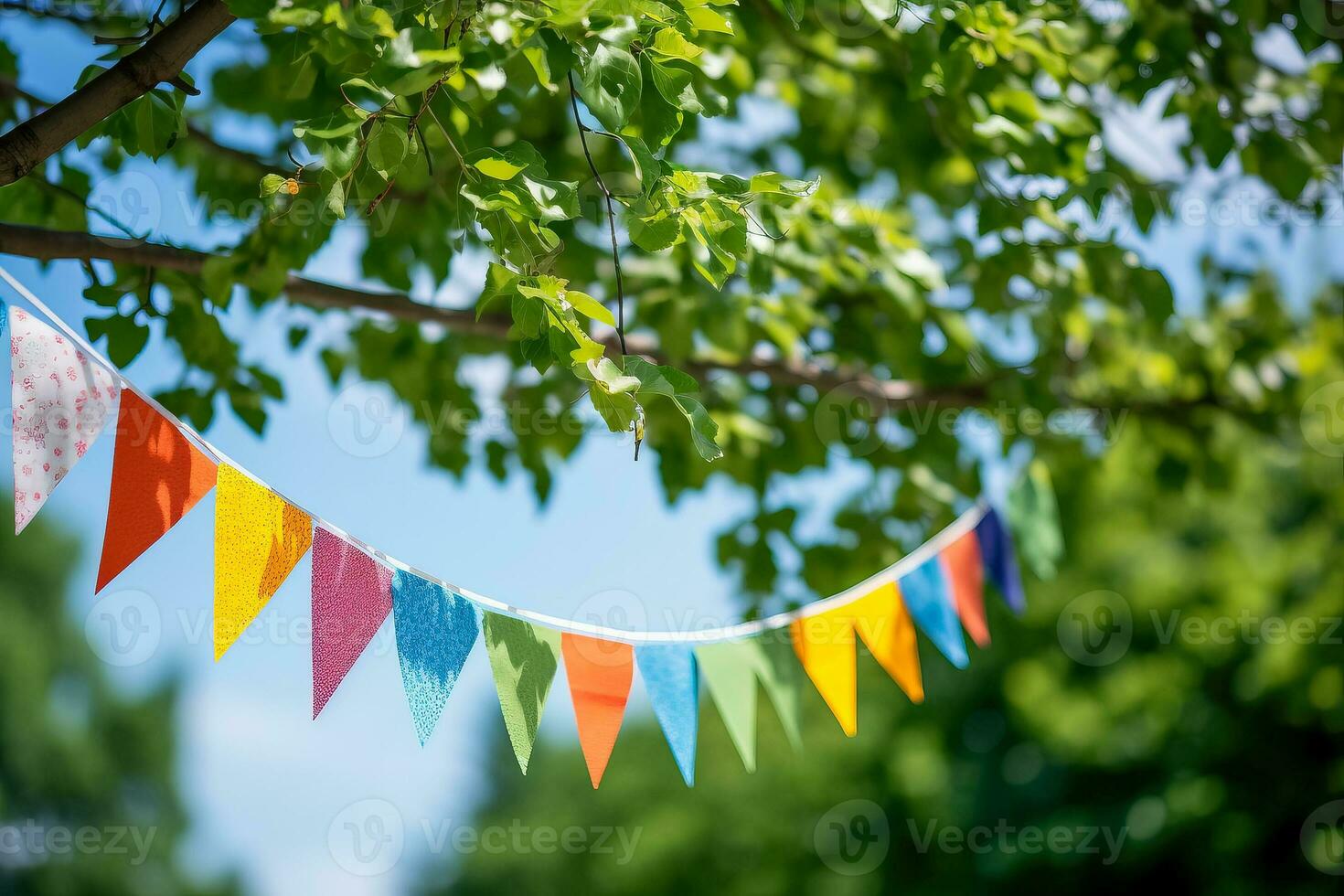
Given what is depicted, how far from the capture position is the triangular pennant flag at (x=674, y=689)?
2211 mm

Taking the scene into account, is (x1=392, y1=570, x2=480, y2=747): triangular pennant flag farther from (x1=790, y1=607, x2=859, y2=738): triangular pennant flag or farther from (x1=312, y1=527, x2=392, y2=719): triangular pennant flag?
(x1=790, y1=607, x2=859, y2=738): triangular pennant flag

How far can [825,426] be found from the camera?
3166mm

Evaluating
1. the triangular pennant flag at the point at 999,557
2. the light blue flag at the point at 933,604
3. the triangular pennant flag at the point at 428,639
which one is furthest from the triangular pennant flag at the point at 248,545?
the triangular pennant flag at the point at 999,557

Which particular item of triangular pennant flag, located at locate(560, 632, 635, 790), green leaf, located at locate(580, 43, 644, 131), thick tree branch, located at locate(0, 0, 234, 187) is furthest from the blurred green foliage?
green leaf, located at locate(580, 43, 644, 131)

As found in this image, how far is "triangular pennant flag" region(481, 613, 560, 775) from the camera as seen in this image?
75.5 inches

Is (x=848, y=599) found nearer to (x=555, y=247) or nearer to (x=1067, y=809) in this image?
(x=555, y=247)

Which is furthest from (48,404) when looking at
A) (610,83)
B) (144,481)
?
(610,83)

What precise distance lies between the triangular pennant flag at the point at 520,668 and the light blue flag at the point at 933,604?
103cm

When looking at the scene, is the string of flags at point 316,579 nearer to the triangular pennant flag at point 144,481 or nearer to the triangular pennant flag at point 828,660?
the triangular pennant flag at point 144,481

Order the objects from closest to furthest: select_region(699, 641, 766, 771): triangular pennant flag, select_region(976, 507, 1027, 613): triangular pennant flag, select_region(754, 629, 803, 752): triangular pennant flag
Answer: select_region(699, 641, 766, 771): triangular pennant flag
select_region(754, 629, 803, 752): triangular pennant flag
select_region(976, 507, 1027, 613): triangular pennant flag

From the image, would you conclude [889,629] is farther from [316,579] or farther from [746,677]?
[316,579]

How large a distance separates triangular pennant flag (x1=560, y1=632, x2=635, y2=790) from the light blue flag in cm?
84

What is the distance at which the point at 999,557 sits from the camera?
304 centimetres

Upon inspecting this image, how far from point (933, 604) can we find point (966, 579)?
21 cm
